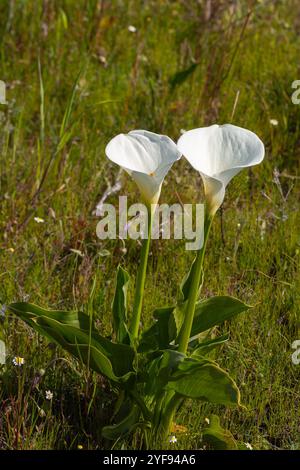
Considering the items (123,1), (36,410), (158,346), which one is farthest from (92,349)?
(123,1)

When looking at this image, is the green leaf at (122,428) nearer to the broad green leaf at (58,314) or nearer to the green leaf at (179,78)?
the broad green leaf at (58,314)

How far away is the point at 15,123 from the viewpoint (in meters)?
3.20

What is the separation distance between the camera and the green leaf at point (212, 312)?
178 cm

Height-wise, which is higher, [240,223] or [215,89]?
[215,89]

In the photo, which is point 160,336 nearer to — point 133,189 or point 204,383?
point 204,383

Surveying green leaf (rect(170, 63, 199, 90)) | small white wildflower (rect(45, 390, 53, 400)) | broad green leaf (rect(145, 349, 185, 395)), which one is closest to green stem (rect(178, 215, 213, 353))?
broad green leaf (rect(145, 349, 185, 395))

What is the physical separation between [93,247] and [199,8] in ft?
5.77

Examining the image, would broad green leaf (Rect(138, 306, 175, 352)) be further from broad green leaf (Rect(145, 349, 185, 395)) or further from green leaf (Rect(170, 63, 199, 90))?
green leaf (Rect(170, 63, 199, 90))

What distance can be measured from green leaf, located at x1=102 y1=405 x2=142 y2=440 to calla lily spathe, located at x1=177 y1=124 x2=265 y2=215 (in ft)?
1.59

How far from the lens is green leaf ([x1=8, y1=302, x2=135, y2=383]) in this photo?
5.68ft

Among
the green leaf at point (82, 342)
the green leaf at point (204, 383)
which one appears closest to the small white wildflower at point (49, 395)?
the green leaf at point (82, 342)

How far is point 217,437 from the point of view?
181cm

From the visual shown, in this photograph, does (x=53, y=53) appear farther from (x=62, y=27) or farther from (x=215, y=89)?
(x=215, y=89)

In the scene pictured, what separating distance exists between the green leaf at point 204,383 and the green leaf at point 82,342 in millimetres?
112
